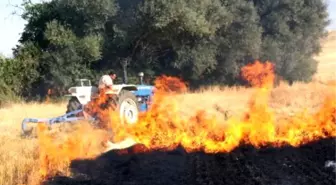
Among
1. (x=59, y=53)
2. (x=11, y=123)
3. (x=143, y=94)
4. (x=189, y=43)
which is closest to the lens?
(x=143, y=94)

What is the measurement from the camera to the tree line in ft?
74.5

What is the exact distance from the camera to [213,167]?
7852 millimetres

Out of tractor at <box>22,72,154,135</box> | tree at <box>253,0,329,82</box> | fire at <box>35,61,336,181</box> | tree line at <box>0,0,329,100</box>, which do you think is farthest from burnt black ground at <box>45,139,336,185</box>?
tree at <box>253,0,329,82</box>

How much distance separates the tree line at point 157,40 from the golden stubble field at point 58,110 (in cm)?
214

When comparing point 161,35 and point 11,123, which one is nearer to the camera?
point 11,123

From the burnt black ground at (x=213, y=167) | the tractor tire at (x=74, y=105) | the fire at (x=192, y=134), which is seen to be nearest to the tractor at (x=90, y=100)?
the tractor tire at (x=74, y=105)

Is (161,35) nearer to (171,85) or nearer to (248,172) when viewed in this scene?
(171,85)

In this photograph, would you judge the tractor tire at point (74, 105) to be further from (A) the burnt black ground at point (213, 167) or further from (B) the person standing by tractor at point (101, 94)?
(A) the burnt black ground at point (213, 167)

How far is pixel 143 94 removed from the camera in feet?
44.2

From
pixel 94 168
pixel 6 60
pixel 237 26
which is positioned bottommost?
pixel 94 168

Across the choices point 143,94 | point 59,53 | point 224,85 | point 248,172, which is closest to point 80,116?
point 143,94

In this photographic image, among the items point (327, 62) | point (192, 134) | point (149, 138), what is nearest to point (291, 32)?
point (327, 62)

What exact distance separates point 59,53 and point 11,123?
28.4 feet

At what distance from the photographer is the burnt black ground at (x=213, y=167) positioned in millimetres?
7324
